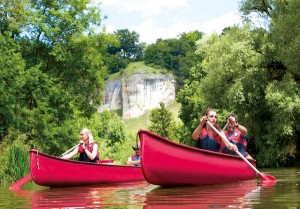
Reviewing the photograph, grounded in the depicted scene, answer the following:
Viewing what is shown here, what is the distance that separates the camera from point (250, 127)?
2241 cm

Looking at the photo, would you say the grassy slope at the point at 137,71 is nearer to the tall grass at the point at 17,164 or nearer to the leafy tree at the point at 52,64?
the leafy tree at the point at 52,64

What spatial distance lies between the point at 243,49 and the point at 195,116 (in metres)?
17.4

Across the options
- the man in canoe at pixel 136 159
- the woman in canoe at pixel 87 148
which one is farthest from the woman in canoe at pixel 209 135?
the man in canoe at pixel 136 159

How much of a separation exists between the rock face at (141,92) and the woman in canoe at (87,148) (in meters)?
114

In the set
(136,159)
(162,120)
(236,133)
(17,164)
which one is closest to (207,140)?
(236,133)

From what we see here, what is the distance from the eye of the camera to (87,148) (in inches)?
450

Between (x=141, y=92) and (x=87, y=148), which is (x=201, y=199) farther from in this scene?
(x=141, y=92)

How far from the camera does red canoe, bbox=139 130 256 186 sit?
788 centimetres

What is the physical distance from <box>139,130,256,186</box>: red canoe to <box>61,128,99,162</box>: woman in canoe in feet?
9.72

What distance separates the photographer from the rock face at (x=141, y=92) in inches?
5007

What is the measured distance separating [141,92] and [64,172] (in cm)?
11739

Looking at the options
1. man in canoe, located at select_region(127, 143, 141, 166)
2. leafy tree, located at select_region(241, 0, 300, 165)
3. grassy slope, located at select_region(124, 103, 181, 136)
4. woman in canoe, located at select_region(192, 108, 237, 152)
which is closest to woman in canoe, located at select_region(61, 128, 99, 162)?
man in canoe, located at select_region(127, 143, 141, 166)

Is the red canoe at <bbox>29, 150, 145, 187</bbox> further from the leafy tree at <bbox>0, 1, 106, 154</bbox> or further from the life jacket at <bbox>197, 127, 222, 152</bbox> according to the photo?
the leafy tree at <bbox>0, 1, 106, 154</bbox>

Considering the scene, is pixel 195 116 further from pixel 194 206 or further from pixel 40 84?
pixel 194 206
